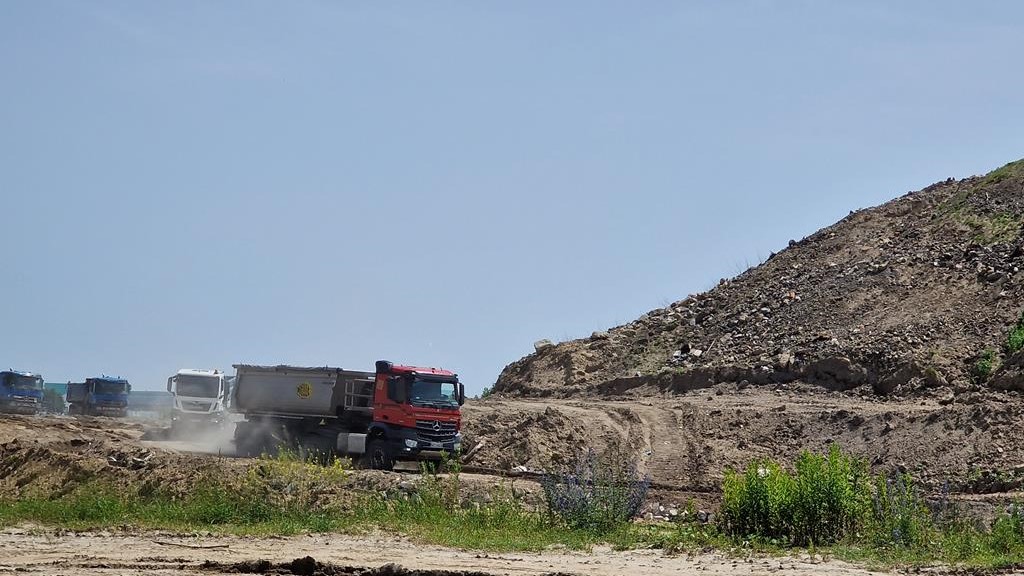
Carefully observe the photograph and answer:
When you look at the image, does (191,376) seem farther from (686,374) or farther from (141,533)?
(141,533)

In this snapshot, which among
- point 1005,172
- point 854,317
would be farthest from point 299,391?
point 1005,172

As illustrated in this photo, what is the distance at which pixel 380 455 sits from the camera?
30.7m

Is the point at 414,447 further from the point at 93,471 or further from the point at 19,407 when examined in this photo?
the point at 19,407

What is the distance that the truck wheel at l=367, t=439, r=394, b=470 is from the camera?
30.5 m

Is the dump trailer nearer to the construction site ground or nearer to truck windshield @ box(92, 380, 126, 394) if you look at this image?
the construction site ground

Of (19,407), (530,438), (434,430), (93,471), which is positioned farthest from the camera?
(19,407)

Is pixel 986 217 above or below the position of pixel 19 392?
above

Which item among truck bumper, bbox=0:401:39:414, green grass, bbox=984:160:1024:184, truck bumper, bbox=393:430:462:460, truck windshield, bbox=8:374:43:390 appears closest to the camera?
truck bumper, bbox=393:430:462:460

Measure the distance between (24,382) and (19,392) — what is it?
0.52m

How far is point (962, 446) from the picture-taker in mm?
30469

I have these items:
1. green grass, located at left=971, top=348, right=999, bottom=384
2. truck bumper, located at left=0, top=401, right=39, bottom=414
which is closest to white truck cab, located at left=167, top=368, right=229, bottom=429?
truck bumper, located at left=0, top=401, right=39, bottom=414

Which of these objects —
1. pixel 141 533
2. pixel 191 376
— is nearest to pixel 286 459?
pixel 141 533

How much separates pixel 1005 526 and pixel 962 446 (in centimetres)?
1378

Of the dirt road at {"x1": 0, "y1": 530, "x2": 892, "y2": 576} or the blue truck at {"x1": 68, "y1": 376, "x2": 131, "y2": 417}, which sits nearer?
the dirt road at {"x1": 0, "y1": 530, "x2": 892, "y2": 576}
